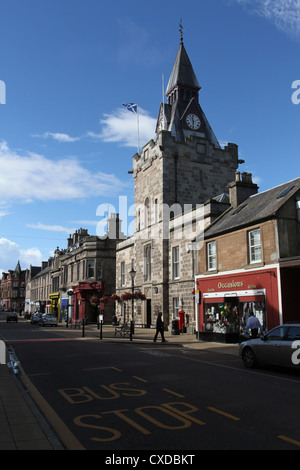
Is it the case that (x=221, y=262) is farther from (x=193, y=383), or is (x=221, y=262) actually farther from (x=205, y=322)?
(x=193, y=383)

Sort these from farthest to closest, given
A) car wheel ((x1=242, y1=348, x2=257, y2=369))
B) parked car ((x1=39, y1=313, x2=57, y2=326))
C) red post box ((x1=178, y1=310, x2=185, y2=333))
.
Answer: parked car ((x1=39, y1=313, x2=57, y2=326)), red post box ((x1=178, y1=310, x2=185, y2=333)), car wheel ((x1=242, y1=348, x2=257, y2=369))

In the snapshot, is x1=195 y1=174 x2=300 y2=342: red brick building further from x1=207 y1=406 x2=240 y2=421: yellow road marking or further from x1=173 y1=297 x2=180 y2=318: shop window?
x1=207 y1=406 x2=240 y2=421: yellow road marking

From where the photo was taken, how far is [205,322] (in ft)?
72.2

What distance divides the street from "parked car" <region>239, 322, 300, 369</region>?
38 centimetres

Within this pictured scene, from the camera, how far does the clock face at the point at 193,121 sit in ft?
124

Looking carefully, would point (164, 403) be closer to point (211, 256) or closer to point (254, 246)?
point (254, 246)

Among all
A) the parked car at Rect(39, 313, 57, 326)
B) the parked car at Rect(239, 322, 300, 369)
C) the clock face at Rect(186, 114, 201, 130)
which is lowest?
the parked car at Rect(39, 313, 57, 326)

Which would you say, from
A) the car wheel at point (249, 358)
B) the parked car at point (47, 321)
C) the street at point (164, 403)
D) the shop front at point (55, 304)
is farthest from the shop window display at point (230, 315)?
the shop front at point (55, 304)

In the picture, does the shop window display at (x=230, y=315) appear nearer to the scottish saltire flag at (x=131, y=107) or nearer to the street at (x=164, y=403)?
the street at (x=164, y=403)

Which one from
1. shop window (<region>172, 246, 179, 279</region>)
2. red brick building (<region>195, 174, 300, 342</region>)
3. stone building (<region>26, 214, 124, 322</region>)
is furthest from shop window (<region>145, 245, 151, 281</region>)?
red brick building (<region>195, 174, 300, 342</region>)

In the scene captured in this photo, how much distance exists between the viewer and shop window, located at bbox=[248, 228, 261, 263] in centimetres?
1873

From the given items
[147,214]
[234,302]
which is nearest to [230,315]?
[234,302]

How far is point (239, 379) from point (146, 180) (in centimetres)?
2696

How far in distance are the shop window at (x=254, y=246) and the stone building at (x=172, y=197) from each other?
5689 mm
